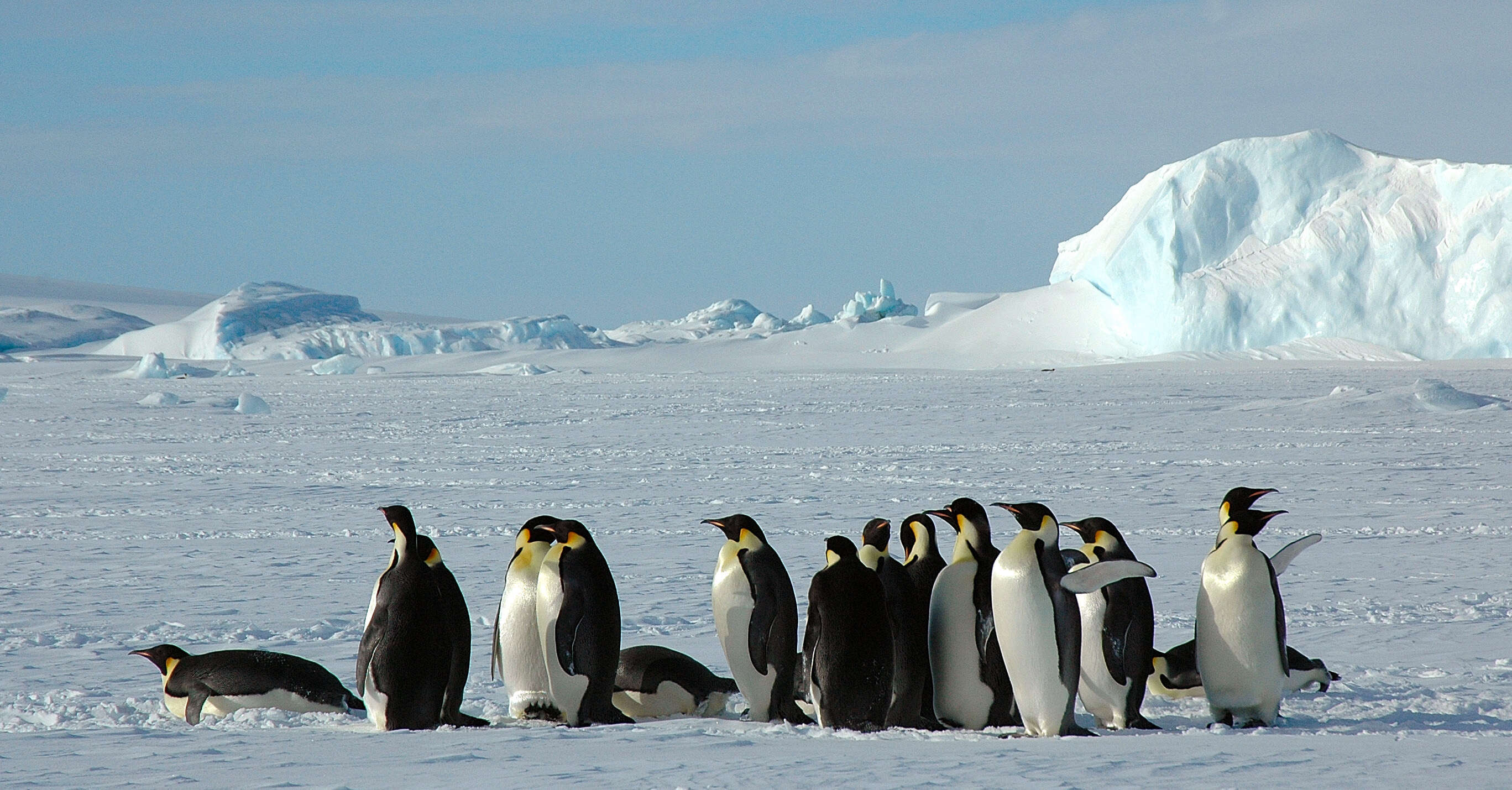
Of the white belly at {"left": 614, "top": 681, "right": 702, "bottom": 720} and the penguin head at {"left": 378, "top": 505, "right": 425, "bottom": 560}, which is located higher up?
the penguin head at {"left": 378, "top": 505, "right": 425, "bottom": 560}

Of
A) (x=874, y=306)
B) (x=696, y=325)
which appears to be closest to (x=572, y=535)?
(x=874, y=306)

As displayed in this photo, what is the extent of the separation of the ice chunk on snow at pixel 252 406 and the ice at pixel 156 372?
13.5 meters

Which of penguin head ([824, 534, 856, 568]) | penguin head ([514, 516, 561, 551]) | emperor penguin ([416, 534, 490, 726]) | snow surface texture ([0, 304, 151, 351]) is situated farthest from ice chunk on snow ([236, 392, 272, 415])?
snow surface texture ([0, 304, 151, 351])

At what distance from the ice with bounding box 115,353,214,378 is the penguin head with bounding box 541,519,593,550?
95.5ft

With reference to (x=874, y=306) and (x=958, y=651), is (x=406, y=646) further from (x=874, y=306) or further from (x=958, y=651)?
(x=874, y=306)

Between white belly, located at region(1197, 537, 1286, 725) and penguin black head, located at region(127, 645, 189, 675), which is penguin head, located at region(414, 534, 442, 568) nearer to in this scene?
penguin black head, located at region(127, 645, 189, 675)

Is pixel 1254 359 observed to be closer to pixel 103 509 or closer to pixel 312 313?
pixel 103 509

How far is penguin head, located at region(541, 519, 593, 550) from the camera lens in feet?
11.4

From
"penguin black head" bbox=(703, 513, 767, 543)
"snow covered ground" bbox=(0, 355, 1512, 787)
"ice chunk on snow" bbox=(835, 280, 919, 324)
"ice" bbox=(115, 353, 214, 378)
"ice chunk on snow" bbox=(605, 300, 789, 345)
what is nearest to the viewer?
"snow covered ground" bbox=(0, 355, 1512, 787)

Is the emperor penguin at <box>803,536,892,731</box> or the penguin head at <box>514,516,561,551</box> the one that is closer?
the emperor penguin at <box>803,536,892,731</box>

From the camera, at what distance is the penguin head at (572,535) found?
3.47 meters

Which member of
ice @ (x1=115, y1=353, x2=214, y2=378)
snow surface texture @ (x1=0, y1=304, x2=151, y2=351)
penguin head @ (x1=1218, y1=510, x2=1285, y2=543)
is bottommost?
penguin head @ (x1=1218, y1=510, x2=1285, y2=543)

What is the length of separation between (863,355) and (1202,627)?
1384 inches

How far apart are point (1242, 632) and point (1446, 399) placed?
530 inches
